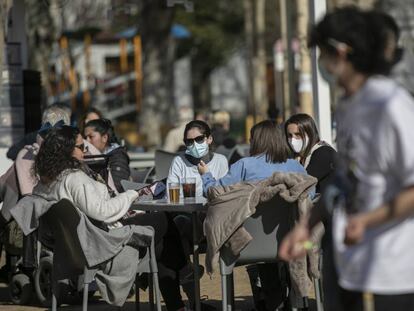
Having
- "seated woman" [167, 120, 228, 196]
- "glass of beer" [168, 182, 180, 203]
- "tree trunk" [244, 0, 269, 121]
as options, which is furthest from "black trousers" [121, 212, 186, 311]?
"tree trunk" [244, 0, 269, 121]

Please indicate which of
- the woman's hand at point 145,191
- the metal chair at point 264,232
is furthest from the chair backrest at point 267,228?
A: the woman's hand at point 145,191

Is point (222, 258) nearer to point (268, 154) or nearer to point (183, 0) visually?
point (268, 154)

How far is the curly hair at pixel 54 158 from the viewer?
26.9ft

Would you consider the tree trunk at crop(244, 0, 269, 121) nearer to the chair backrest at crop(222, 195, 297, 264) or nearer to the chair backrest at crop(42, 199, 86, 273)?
the chair backrest at crop(42, 199, 86, 273)

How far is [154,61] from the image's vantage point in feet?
109

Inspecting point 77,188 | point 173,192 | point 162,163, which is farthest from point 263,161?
point 162,163

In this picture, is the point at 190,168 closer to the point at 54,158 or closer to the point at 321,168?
the point at 321,168

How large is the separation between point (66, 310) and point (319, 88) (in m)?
4.23

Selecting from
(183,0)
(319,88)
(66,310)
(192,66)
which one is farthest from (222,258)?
(192,66)

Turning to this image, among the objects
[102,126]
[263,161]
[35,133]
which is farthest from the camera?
[102,126]

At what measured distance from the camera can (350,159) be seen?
439 centimetres

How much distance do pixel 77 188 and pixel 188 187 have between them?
90cm

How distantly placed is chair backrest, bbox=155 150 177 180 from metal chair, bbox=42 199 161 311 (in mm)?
3746

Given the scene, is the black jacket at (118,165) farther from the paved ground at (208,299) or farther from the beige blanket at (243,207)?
the beige blanket at (243,207)
